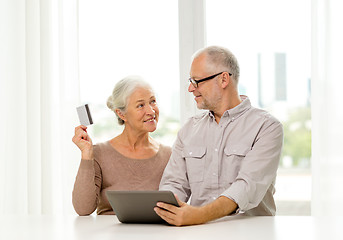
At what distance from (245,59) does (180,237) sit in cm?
191

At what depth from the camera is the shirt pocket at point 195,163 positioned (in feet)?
8.64

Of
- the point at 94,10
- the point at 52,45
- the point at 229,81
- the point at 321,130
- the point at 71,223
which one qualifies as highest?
the point at 94,10

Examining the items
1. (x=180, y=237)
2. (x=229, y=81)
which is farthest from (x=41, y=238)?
→ (x=229, y=81)

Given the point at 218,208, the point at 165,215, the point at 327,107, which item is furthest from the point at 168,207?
the point at 327,107

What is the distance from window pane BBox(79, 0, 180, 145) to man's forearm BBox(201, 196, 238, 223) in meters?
1.48

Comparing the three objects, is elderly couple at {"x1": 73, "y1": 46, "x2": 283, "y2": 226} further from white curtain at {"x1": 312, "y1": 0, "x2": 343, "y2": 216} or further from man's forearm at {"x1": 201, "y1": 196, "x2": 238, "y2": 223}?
white curtain at {"x1": 312, "y1": 0, "x2": 343, "y2": 216}

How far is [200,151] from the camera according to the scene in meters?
2.65

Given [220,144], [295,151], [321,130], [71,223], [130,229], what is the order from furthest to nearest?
[295,151] < [321,130] < [220,144] < [71,223] < [130,229]

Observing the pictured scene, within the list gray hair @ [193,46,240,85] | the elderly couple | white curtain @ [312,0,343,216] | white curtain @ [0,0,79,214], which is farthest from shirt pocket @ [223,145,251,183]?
white curtain @ [0,0,79,214]

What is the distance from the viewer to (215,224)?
2086 mm

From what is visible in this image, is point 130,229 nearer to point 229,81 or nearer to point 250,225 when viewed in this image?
point 250,225

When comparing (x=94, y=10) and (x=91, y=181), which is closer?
(x=91, y=181)

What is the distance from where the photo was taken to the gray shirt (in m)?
2.38

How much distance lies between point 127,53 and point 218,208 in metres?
1.83
